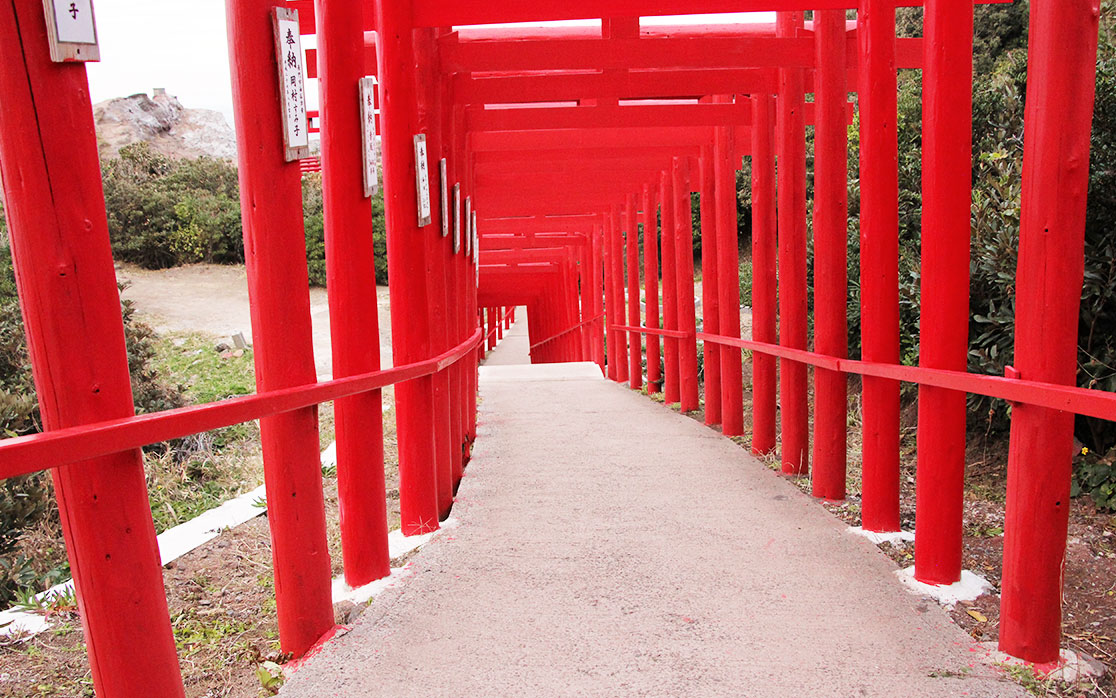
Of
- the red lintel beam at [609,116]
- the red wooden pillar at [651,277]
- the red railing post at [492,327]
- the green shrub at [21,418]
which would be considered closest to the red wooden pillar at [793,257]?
the red lintel beam at [609,116]

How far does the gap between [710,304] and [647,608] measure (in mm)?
5395

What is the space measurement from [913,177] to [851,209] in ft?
6.33

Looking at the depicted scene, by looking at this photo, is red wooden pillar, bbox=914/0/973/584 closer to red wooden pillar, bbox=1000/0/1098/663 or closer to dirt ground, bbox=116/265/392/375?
red wooden pillar, bbox=1000/0/1098/663

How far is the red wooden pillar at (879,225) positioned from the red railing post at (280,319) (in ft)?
8.44

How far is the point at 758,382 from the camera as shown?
6.88 m

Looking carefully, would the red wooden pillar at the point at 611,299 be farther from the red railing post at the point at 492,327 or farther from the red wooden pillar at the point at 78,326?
the red railing post at the point at 492,327

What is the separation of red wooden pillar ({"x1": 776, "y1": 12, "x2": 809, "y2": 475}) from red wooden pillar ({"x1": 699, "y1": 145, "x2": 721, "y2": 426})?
7.84ft

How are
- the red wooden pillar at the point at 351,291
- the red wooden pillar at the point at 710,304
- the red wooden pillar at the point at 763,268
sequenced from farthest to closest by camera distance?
the red wooden pillar at the point at 710,304
the red wooden pillar at the point at 763,268
the red wooden pillar at the point at 351,291

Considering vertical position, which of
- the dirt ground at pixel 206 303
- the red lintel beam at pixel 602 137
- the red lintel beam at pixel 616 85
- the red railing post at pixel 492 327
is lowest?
the red railing post at pixel 492 327

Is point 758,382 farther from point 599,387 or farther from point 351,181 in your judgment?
point 599,387

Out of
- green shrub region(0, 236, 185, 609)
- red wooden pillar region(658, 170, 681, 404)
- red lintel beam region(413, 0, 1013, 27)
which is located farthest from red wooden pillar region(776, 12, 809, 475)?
red wooden pillar region(658, 170, 681, 404)

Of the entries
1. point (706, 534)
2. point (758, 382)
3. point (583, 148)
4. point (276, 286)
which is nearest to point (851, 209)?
point (583, 148)

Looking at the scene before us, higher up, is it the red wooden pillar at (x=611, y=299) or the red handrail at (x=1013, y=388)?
the red handrail at (x=1013, y=388)

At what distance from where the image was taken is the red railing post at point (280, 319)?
282 centimetres
